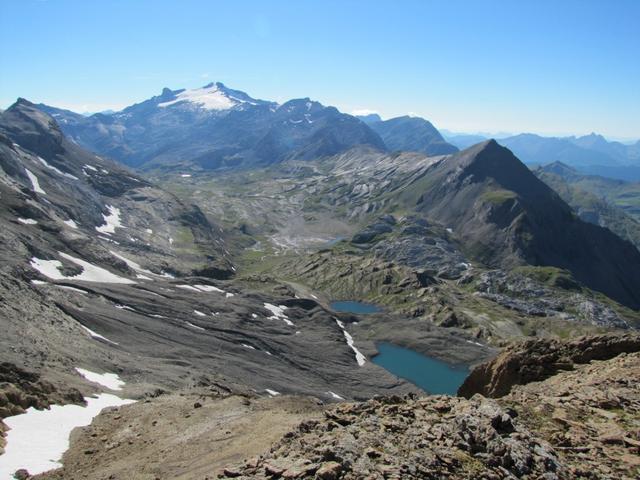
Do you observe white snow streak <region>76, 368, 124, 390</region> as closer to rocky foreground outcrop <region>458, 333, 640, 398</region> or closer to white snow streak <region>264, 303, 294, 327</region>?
rocky foreground outcrop <region>458, 333, 640, 398</region>

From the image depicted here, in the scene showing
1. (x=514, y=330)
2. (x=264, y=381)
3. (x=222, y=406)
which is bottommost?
(x=514, y=330)

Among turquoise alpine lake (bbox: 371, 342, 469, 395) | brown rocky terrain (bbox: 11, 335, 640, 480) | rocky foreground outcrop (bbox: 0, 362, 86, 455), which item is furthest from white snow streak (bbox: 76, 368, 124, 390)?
turquoise alpine lake (bbox: 371, 342, 469, 395)

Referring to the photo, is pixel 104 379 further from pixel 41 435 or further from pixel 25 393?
pixel 41 435

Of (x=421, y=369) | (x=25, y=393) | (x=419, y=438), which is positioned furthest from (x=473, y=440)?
(x=421, y=369)

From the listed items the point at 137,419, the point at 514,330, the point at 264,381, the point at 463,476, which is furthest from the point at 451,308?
the point at 463,476

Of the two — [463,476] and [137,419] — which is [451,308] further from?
[463,476]

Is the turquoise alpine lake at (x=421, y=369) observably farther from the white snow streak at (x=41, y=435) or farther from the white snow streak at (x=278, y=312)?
the white snow streak at (x=41, y=435)
